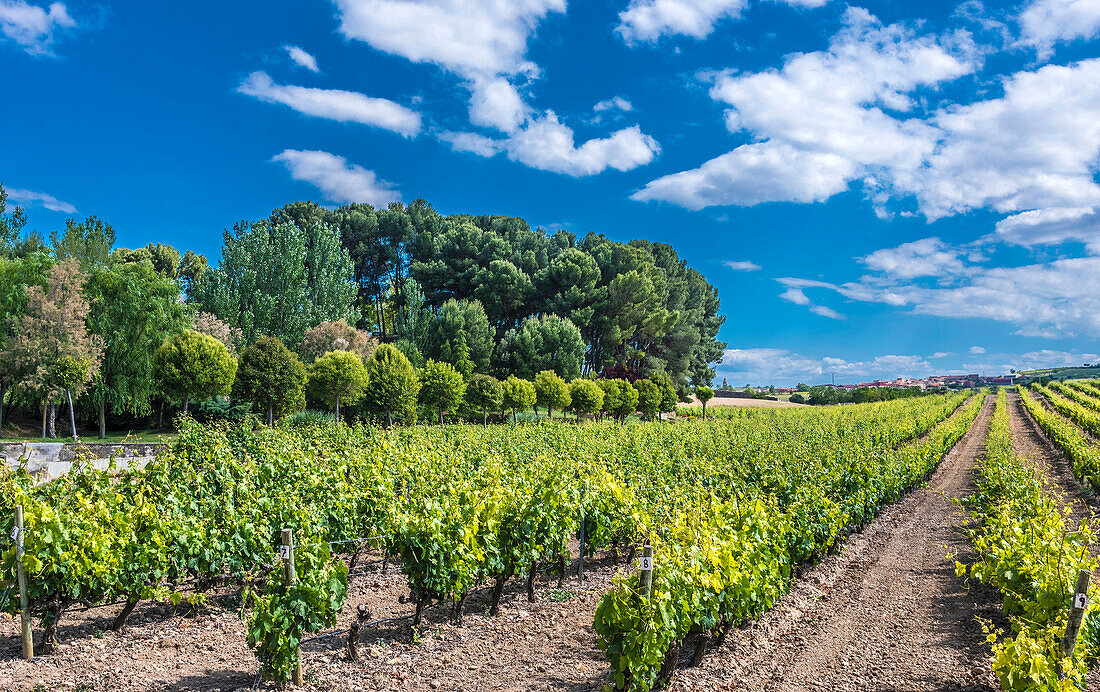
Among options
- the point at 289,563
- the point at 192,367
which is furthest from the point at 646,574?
the point at 192,367

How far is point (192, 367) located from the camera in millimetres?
25500

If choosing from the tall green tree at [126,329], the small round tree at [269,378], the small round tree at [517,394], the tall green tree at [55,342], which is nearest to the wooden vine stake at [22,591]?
the small round tree at [269,378]

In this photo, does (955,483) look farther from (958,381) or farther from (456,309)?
(958,381)

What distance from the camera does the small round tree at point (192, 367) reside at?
1006 inches

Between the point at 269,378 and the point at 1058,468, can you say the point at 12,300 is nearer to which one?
the point at 269,378

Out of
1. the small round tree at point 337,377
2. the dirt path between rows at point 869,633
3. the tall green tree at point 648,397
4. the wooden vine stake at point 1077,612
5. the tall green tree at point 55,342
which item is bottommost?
the dirt path between rows at point 869,633

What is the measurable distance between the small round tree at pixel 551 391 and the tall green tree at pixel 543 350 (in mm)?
6543

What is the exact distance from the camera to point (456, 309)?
4600 cm

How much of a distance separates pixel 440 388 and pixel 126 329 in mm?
14153

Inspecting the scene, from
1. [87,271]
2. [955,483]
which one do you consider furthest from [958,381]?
[87,271]

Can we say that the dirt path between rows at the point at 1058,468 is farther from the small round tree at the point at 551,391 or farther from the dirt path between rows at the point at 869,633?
the small round tree at the point at 551,391

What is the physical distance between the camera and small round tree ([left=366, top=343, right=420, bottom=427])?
101 feet

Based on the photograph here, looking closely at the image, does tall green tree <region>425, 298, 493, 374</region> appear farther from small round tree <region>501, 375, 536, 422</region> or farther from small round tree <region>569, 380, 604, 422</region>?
small round tree <region>569, 380, 604, 422</region>

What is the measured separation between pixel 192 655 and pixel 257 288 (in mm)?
38011
